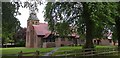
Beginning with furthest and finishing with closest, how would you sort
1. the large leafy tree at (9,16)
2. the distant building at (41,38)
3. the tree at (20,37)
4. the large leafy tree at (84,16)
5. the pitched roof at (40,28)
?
the tree at (20,37)
the pitched roof at (40,28)
the distant building at (41,38)
the large leafy tree at (84,16)
the large leafy tree at (9,16)

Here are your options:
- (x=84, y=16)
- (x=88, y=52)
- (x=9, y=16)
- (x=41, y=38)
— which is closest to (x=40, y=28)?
(x=41, y=38)

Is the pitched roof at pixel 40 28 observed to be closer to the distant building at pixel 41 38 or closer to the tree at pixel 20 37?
the distant building at pixel 41 38

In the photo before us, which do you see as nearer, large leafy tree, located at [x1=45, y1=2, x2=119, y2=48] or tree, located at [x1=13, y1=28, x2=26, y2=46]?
large leafy tree, located at [x1=45, y1=2, x2=119, y2=48]

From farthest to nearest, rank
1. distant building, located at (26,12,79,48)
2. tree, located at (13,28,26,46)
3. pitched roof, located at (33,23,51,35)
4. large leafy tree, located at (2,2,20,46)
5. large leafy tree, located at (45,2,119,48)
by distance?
tree, located at (13,28,26,46) < pitched roof, located at (33,23,51,35) < distant building, located at (26,12,79,48) < large leafy tree, located at (45,2,119,48) < large leafy tree, located at (2,2,20,46)

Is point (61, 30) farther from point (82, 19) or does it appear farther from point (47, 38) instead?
point (47, 38)

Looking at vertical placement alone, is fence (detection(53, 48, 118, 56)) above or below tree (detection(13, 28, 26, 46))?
below

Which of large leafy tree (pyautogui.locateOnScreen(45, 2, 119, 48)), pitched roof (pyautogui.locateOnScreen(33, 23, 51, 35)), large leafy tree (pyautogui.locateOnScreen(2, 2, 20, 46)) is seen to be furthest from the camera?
pitched roof (pyautogui.locateOnScreen(33, 23, 51, 35))

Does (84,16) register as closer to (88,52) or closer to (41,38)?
(88,52)

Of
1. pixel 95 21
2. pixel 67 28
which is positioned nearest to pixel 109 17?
pixel 95 21

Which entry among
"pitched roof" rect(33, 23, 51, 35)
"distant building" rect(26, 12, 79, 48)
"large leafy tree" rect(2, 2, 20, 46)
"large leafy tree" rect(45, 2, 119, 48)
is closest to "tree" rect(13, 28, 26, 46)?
"distant building" rect(26, 12, 79, 48)

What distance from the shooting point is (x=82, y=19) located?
68.9 ft

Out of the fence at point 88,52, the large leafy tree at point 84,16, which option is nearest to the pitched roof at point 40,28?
the large leafy tree at point 84,16

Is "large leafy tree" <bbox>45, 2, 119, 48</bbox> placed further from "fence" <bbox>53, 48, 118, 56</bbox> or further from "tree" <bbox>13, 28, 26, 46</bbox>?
"tree" <bbox>13, 28, 26, 46</bbox>

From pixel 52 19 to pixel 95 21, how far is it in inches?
248
